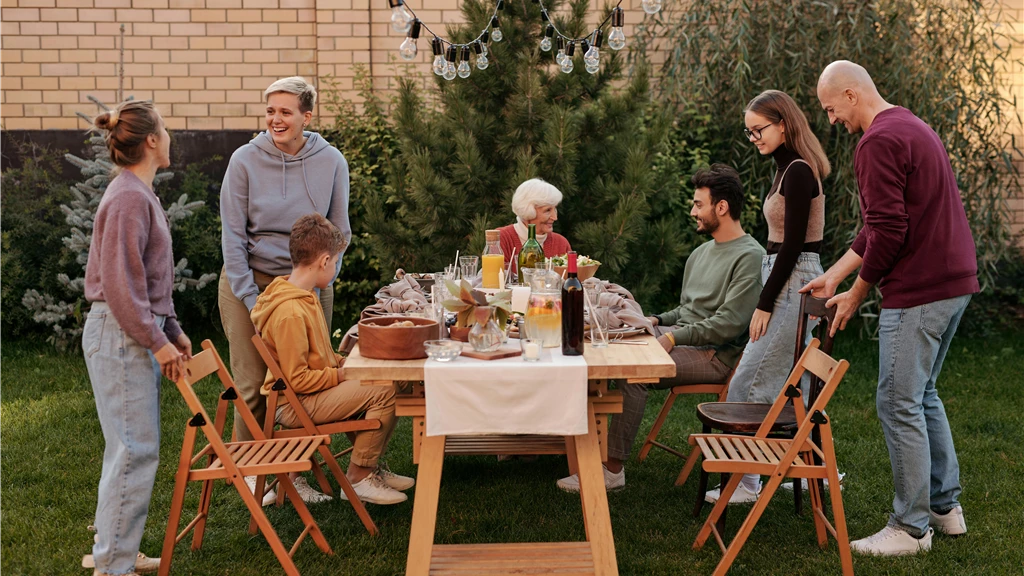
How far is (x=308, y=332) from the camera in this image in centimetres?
363

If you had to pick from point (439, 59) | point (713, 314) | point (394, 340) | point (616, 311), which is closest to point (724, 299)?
point (713, 314)

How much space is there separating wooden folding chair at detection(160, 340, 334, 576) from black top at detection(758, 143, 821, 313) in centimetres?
190

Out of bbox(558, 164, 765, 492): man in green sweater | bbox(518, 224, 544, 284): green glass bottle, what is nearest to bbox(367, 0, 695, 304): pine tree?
bbox(518, 224, 544, 284): green glass bottle

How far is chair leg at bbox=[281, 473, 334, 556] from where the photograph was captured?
338cm

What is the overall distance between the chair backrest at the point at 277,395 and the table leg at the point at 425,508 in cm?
79

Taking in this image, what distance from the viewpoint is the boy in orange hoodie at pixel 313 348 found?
3576 millimetres

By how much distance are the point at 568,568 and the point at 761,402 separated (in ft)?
4.27

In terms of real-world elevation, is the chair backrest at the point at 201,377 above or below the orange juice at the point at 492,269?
below

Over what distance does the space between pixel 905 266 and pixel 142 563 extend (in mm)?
2933

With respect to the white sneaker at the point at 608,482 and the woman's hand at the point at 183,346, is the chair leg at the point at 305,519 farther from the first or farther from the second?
the white sneaker at the point at 608,482

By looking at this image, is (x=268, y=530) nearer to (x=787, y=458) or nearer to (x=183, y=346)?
(x=183, y=346)

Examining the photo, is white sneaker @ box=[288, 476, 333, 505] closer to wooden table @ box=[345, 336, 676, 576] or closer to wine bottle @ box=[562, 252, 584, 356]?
wooden table @ box=[345, 336, 676, 576]

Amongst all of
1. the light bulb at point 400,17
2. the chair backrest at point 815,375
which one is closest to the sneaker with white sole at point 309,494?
the chair backrest at point 815,375

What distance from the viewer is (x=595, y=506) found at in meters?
3.02
